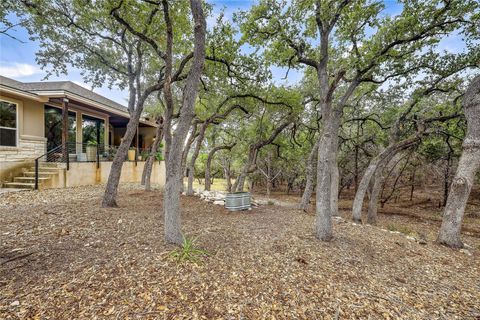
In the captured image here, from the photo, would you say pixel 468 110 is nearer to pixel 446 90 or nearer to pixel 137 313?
pixel 446 90

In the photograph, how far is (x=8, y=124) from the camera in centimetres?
854

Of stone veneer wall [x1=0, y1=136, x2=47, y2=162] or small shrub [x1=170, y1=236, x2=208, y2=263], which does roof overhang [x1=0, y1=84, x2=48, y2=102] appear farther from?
small shrub [x1=170, y1=236, x2=208, y2=263]

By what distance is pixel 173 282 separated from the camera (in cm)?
A: 248

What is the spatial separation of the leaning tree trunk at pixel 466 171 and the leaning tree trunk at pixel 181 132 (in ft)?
19.7

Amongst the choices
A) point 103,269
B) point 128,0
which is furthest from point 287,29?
point 103,269

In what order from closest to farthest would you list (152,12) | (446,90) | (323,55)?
(323,55) < (152,12) < (446,90)

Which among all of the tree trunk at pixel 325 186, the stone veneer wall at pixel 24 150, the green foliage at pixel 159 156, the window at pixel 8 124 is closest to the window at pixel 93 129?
the stone veneer wall at pixel 24 150

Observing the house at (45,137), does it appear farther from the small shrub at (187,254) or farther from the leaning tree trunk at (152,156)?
the small shrub at (187,254)

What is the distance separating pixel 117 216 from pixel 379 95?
32.4ft

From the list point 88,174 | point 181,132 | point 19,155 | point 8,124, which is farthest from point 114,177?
point 8,124

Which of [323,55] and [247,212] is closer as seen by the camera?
[323,55]

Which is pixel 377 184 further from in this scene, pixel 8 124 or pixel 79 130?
pixel 8 124

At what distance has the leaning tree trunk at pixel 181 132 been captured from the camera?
329 centimetres

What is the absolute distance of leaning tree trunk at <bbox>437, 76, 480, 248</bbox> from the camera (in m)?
4.66
